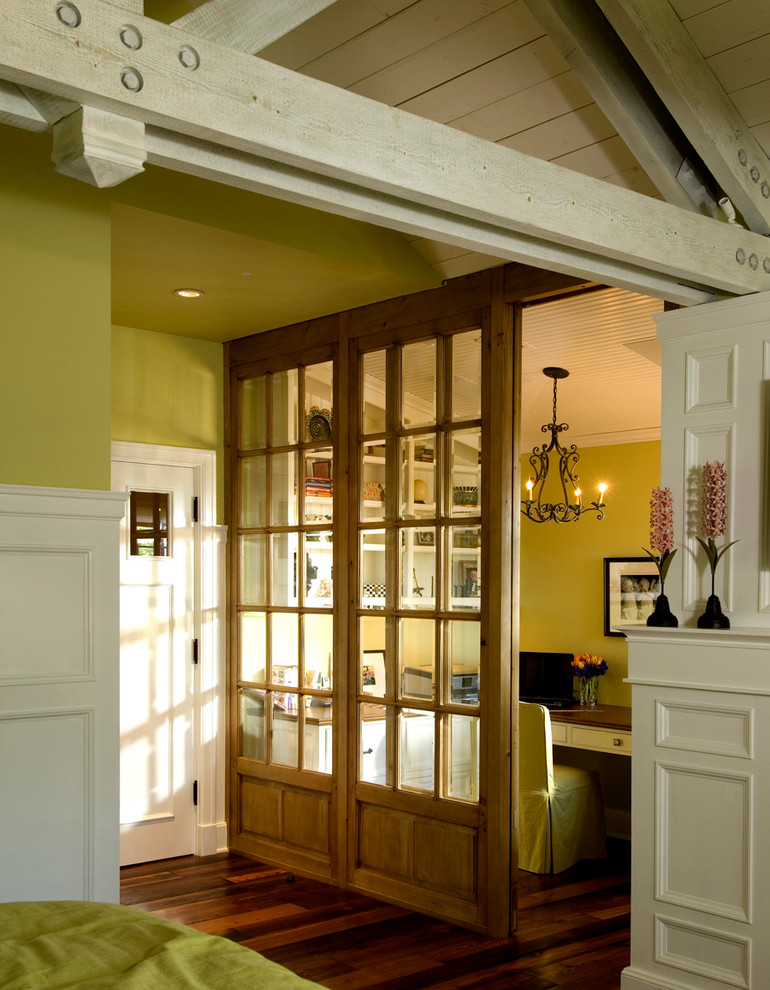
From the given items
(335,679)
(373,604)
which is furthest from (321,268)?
(335,679)

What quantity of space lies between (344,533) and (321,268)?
1213 mm

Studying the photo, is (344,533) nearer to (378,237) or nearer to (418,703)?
(418,703)

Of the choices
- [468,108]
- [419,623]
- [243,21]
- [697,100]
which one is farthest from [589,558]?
[243,21]

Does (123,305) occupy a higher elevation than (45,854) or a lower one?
higher

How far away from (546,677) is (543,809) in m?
1.64

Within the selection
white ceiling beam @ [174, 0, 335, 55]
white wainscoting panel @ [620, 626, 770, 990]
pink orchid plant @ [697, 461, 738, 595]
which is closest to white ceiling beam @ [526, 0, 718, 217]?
→ pink orchid plant @ [697, 461, 738, 595]

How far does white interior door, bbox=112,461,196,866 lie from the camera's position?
191 inches

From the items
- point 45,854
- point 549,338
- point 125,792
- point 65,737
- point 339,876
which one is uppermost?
point 549,338

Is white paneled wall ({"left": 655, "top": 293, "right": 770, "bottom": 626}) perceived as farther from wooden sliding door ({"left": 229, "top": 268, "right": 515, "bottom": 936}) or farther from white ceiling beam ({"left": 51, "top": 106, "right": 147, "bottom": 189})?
white ceiling beam ({"left": 51, "top": 106, "right": 147, "bottom": 189})

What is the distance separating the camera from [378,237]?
4.11 metres

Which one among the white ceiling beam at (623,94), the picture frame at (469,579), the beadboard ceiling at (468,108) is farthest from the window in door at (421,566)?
the white ceiling beam at (623,94)

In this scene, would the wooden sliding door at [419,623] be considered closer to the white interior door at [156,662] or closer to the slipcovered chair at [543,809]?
the slipcovered chair at [543,809]

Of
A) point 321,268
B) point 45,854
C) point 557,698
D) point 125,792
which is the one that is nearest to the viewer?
point 45,854

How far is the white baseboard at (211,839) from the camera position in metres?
5.06
